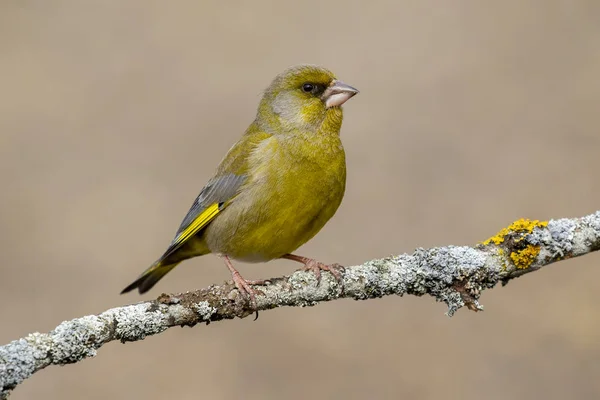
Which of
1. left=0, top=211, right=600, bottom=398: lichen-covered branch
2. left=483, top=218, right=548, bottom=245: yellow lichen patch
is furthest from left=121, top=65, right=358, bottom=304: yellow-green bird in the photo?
left=483, top=218, right=548, bottom=245: yellow lichen patch

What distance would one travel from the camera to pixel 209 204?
4.74 m

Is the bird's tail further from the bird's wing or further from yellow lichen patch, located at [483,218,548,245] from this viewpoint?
yellow lichen patch, located at [483,218,548,245]

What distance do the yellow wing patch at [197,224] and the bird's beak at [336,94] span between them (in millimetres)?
845

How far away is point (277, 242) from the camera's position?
4.43 meters

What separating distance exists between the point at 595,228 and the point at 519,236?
0.35 metres

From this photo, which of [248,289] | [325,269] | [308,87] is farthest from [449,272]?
[308,87]

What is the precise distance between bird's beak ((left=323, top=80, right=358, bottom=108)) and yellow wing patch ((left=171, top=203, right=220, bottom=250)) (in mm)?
845

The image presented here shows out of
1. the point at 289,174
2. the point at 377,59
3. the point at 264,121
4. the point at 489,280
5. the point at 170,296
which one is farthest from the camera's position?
the point at 377,59

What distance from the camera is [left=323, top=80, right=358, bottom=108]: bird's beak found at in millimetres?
4680

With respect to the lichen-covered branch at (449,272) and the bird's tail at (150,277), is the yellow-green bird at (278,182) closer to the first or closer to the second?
the bird's tail at (150,277)

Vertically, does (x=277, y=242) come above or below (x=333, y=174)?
below

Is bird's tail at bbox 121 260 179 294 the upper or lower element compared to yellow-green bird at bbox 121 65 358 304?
lower

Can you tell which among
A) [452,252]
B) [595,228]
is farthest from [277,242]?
[595,228]

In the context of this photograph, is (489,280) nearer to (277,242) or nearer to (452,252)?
(452,252)
